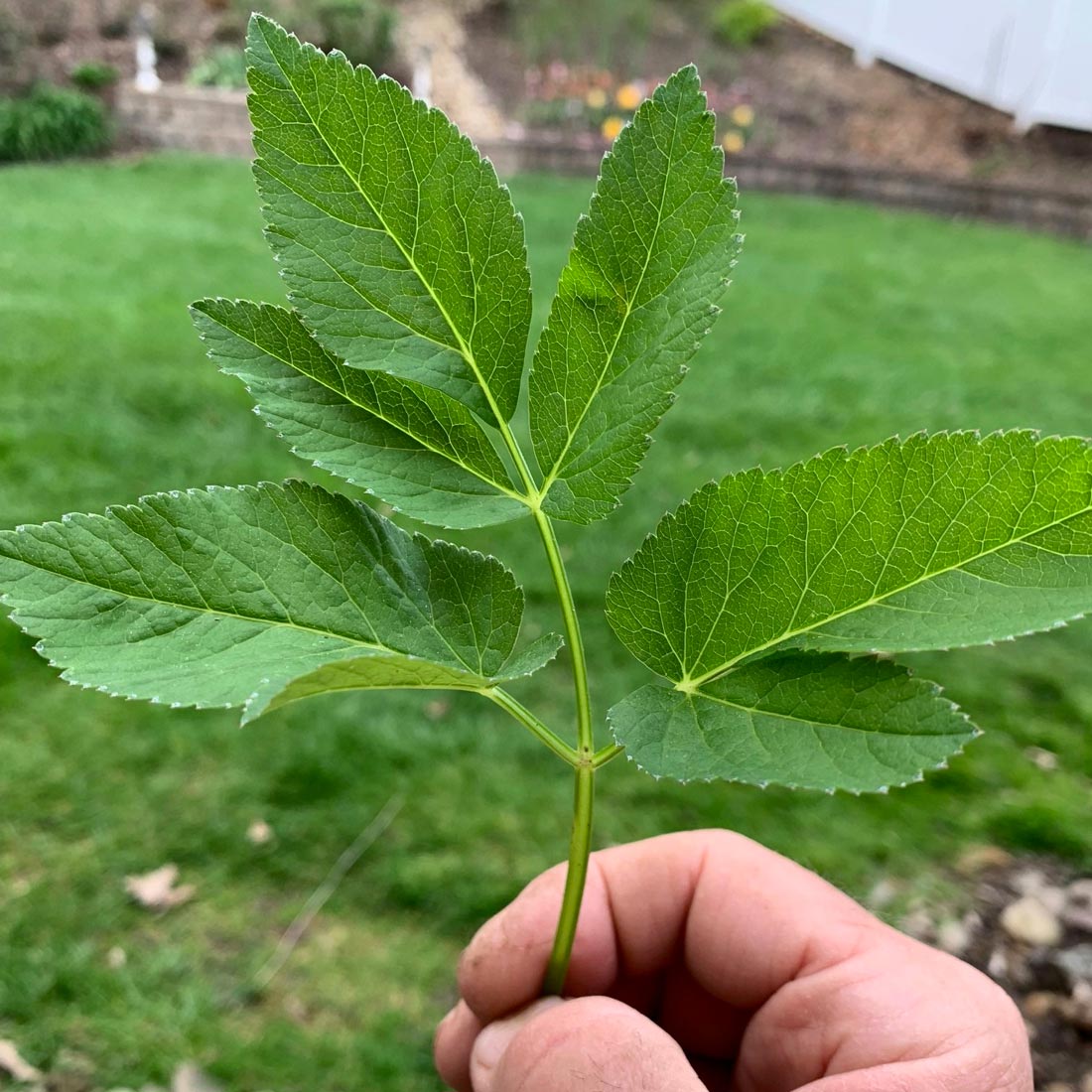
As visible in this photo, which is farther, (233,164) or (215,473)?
(233,164)

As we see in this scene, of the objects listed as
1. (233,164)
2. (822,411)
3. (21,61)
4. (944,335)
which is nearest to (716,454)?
(822,411)

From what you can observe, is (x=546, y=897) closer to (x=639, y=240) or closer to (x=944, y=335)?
(x=639, y=240)

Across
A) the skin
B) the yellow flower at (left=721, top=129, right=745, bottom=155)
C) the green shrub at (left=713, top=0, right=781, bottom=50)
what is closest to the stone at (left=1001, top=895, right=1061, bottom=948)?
the skin

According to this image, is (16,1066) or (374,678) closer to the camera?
(374,678)

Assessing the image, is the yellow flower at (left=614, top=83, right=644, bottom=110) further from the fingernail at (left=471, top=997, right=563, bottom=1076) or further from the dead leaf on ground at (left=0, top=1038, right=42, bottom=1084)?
the fingernail at (left=471, top=997, right=563, bottom=1076)

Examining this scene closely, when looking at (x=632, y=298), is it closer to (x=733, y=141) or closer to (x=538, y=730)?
(x=538, y=730)

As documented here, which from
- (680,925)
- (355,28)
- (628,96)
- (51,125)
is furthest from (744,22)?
A: (680,925)
